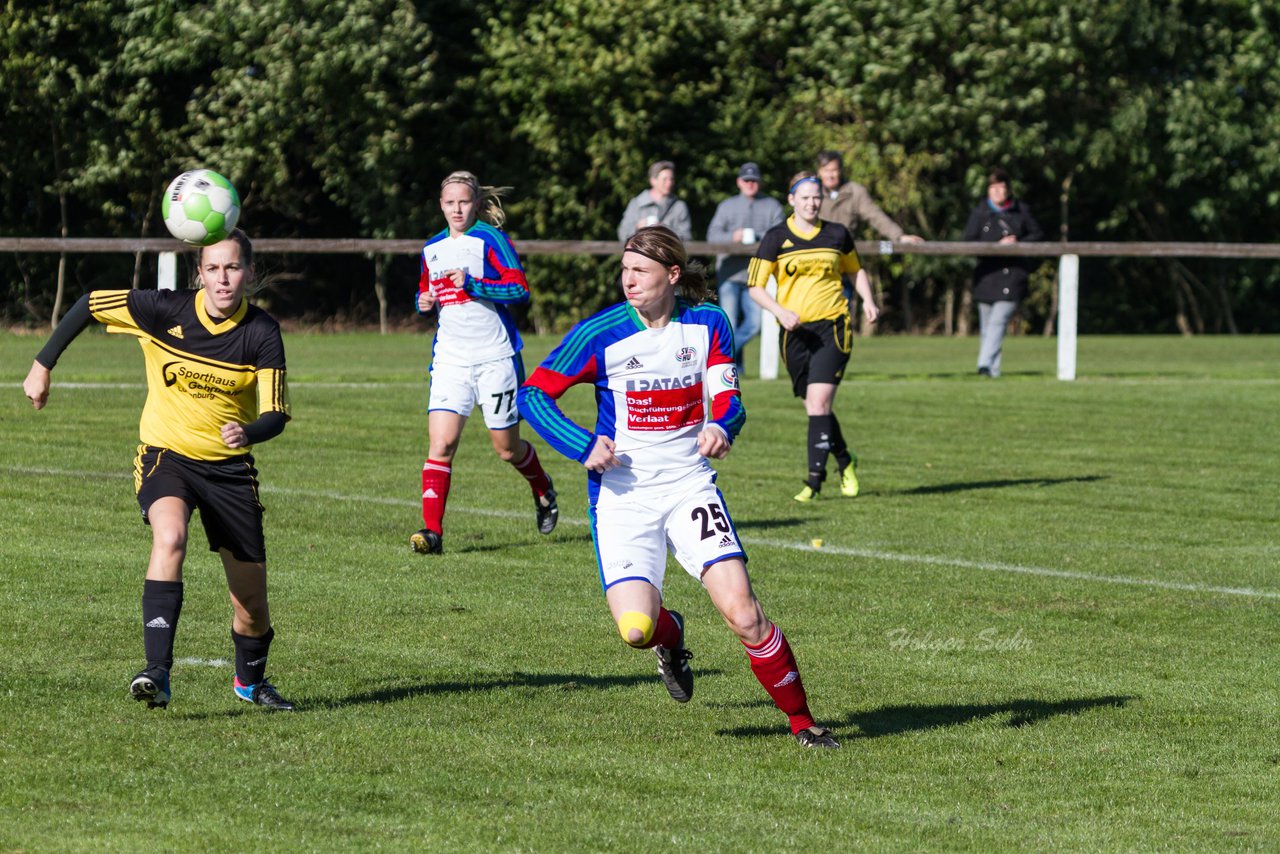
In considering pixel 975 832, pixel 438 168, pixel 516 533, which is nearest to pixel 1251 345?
pixel 438 168

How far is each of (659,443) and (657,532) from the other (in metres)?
0.30

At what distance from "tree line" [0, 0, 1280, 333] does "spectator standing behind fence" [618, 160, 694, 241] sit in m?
7.04

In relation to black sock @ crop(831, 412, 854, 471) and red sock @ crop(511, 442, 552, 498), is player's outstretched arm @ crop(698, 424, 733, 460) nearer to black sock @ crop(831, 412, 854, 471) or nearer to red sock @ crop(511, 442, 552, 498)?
red sock @ crop(511, 442, 552, 498)

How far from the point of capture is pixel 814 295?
41.2ft

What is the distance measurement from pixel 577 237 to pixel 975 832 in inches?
1012

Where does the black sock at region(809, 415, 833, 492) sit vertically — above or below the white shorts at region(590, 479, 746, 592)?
below

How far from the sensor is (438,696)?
6871 mm

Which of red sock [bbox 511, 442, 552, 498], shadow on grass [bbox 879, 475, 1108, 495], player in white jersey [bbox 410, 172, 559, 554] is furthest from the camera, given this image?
shadow on grass [bbox 879, 475, 1108, 495]

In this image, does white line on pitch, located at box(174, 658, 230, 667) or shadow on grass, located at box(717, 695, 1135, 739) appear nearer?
shadow on grass, located at box(717, 695, 1135, 739)

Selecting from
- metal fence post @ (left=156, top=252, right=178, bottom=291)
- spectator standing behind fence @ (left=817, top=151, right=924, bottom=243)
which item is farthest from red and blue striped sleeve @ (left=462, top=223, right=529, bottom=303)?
metal fence post @ (left=156, top=252, right=178, bottom=291)

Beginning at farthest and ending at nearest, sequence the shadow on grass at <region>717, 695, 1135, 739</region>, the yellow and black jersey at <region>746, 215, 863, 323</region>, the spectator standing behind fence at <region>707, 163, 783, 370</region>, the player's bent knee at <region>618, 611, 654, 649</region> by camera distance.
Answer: the spectator standing behind fence at <region>707, 163, 783, 370</region> → the yellow and black jersey at <region>746, 215, 863, 323</region> → the shadow on grass at <region>717, 695, 1135, 739</region> → the player's bent knee at <region>618, 611, 654, 649</region>

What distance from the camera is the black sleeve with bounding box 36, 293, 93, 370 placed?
6.45 meters

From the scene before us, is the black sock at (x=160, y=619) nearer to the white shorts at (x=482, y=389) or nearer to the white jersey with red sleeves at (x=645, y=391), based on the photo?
the white jersey with red sleeves at (x=645, y=391)

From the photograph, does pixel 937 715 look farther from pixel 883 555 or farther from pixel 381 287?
pixel 381 287
